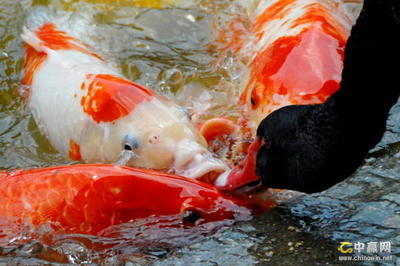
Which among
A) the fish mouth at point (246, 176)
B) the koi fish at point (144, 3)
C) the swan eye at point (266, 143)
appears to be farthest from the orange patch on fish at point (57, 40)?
the swan eye at point (266, 143)

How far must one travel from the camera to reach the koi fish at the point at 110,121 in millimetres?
4535

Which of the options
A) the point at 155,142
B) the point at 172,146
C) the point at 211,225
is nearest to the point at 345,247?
the point at 211,225

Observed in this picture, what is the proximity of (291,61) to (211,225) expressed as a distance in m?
1.66

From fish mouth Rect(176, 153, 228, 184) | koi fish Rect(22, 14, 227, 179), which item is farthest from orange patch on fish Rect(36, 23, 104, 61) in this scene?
fish mouth Rect(176, 153, 228, 184)

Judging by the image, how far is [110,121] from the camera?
4758mm

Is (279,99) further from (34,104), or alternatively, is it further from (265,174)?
(34,104)

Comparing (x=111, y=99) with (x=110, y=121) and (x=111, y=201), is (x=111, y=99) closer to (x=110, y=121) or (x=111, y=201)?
(x=110, y=121)

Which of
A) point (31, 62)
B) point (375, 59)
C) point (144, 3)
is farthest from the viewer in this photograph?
point (144, 3)

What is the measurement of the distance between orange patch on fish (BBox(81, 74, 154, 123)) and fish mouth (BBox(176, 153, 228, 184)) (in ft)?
1.95

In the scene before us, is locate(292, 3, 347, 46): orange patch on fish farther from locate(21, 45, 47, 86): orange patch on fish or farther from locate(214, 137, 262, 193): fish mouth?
locate(21, 45, 47, 86): orange patch on fish

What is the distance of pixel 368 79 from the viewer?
353 centimetres

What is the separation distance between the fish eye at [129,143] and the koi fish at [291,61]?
0.54 metres

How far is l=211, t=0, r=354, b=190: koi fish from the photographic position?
15.8ft

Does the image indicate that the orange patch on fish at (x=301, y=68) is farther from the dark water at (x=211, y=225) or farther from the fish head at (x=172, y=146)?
the fish head at (x=172, y=146)
